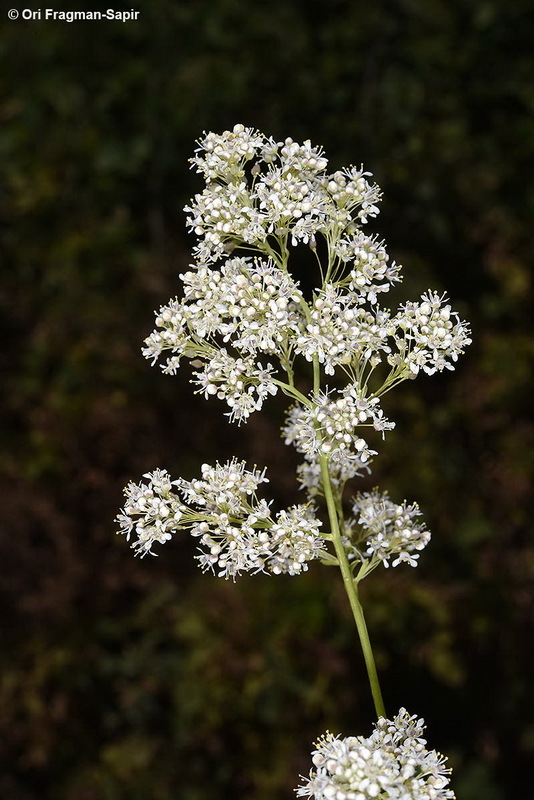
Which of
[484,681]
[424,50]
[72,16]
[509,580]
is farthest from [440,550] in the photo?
[72,16]

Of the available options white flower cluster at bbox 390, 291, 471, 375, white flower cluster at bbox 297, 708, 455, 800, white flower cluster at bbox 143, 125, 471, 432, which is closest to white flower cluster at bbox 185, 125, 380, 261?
white flower cluster at bbox 143, 125, 471, 432

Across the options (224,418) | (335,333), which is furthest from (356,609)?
(224,418)

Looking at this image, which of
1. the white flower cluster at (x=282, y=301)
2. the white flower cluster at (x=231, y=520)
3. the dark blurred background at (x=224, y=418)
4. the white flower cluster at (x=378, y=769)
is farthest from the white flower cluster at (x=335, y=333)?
the dark blurred background at (x=224, y=418)

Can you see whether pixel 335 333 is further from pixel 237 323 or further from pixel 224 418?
pixel 224 418

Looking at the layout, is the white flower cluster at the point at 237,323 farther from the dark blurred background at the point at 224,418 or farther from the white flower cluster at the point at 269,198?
the dark blurred background at the point at 224,418

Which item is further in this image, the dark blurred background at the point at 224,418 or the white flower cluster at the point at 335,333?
the dark blurred background at the point at 224,418

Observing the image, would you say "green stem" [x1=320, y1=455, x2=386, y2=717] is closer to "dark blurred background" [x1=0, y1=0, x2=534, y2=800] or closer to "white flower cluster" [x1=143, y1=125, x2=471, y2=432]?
"white flower cluster" [x1=143, y1=125, x2=471, y2=432]
